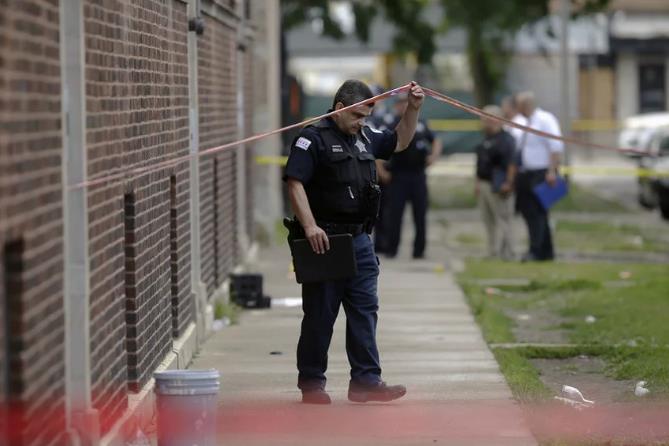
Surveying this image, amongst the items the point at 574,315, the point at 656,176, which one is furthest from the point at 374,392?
the point at 656,176

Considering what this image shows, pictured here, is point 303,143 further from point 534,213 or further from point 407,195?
point 534,213

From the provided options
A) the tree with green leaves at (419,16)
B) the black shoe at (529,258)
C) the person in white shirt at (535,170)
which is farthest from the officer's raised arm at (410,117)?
the tree with green leaves at (419,16)

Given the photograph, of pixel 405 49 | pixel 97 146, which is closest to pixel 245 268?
pixel 97 146

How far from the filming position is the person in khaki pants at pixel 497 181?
59.7 ft

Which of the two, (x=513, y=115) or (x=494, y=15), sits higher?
(x=494, y=15)

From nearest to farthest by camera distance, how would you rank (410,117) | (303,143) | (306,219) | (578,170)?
(306,219) → (303,143) → (410,117) → (578,170)

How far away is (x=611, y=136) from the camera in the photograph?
48.1 meters

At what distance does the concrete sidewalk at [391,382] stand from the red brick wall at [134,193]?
1.99 ft

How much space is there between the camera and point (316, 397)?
9.16m

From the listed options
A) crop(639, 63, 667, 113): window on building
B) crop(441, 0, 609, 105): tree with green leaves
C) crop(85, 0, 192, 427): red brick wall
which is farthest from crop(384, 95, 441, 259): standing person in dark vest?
crop(639, 63, 667, 113): window on building

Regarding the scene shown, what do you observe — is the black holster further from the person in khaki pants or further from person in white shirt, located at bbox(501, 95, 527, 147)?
person in white shirt, located at bbox(501, 95, 527, 147)

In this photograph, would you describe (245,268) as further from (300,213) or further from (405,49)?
(405,49)

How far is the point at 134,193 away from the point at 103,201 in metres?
1.01

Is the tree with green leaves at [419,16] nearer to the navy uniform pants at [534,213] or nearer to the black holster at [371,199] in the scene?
the navy uniform pants at [534,213]
